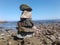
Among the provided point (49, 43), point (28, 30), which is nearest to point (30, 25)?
point (28, 30)

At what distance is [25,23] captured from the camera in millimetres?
17062

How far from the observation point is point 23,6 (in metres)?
17.4

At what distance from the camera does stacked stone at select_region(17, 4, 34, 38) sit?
16.9m

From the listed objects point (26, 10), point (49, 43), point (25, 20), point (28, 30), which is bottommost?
point (49, 43)

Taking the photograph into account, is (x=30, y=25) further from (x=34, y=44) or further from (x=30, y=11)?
(x=34, y=44)

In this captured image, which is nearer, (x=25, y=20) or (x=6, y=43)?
(x=6, y=43)

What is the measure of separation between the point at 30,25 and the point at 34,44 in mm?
2749

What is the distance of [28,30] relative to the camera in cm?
1677

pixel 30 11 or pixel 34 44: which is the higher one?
pixel 30 11

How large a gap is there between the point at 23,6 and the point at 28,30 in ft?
8.91

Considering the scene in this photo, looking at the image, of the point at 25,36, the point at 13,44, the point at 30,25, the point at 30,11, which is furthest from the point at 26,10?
the point at 13,44

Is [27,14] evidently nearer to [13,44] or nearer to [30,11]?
[30,11]

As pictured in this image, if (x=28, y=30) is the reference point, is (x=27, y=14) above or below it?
above

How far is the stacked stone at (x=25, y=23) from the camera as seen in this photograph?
16906mm
